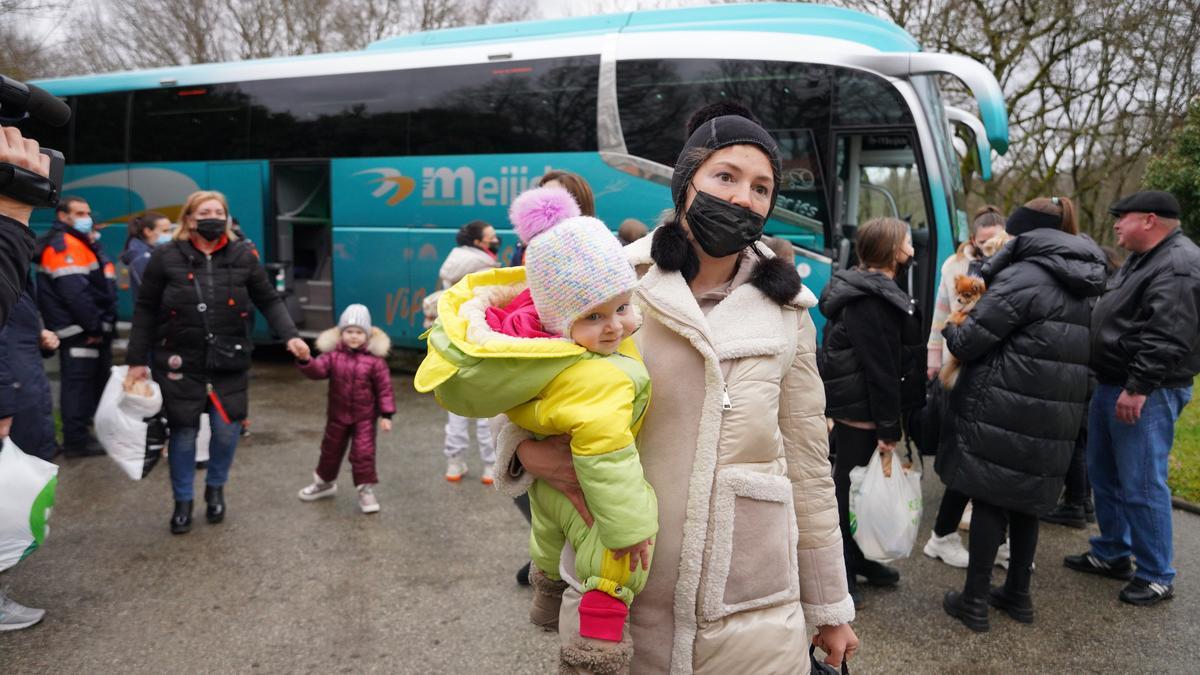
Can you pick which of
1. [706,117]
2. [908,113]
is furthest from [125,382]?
[908,113]

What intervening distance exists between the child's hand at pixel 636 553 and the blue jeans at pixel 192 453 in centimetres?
386

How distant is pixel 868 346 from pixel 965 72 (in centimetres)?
401

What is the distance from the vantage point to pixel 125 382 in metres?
4.38

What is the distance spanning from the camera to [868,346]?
12.1 ft

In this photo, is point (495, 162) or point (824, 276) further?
point (495, 162)

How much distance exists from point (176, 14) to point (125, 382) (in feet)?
68.5

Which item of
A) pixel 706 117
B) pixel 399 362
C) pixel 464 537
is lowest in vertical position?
pixel 399 362

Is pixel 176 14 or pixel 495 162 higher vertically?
pixel 176 14

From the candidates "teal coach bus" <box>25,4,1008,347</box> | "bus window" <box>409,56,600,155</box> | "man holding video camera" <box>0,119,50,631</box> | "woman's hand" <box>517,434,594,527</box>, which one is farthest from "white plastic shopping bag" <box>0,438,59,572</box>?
"bus window" <box>409,56,600,155</box>

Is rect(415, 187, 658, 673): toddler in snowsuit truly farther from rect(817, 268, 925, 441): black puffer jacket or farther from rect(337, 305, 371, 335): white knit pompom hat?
rect(337, 305, 371, 335): white knit pompom hat

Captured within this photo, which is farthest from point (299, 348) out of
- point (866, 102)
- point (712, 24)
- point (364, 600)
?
point (712, 24)

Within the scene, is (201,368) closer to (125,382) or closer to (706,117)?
(125,382)

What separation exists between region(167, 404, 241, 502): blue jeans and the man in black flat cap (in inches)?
195

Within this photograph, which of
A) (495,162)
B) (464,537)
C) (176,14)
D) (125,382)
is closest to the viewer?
(125,382)
